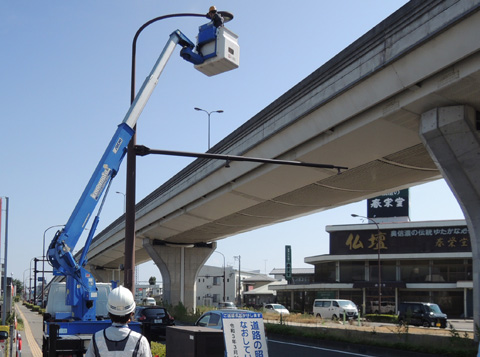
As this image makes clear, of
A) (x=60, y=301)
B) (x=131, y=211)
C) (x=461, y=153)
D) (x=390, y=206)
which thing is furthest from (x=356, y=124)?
(x=390, y=206)

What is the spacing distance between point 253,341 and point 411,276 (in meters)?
57.9

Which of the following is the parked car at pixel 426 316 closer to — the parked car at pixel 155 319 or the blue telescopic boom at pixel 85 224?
the parked car at pixel 155 319

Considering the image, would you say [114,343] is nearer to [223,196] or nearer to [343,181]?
[343,181]

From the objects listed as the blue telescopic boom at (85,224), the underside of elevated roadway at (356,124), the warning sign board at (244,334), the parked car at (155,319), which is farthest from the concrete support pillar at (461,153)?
the parked car at (155,319)

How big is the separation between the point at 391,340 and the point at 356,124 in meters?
8.75

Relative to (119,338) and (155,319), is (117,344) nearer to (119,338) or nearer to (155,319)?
(119,338)

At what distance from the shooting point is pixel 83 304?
50.3 ft

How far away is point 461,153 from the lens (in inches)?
698

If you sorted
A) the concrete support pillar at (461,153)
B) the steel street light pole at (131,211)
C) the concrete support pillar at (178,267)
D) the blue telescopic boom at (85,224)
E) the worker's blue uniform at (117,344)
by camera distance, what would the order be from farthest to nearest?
the concrete support pillar at (178,267) < the concrete support pillar at (461,153) < the blue telescopic boom at (85,224) < the steel street light pole at (131,211) < the worker's blue uniform at (117,344)

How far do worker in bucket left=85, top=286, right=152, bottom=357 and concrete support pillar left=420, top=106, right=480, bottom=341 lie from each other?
14549mm

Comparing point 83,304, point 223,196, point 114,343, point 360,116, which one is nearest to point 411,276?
point 223,196

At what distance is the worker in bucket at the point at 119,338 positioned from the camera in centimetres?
487

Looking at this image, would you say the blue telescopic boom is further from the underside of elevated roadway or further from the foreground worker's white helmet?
the foreground worker's white helmet

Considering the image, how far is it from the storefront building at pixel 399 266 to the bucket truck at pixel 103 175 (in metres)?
45.9
